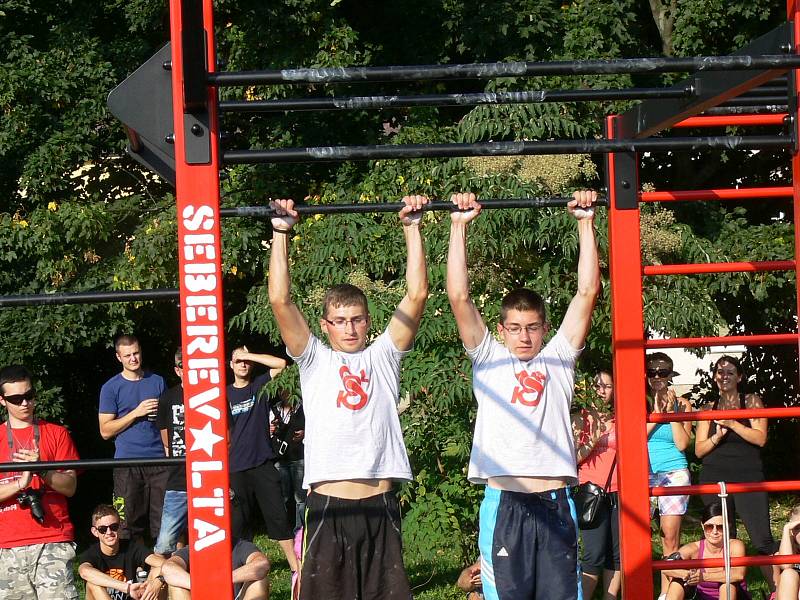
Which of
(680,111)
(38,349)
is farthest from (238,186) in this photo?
(680,111)

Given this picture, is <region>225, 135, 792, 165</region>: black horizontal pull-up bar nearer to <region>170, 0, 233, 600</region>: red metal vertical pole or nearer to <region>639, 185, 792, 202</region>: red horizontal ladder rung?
<region>170, 0, 233, 600</region>: red metal vertical pole

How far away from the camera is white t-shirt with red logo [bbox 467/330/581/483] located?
402 cm

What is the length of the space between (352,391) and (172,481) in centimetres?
315

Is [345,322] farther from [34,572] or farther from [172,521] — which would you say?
[172,521]

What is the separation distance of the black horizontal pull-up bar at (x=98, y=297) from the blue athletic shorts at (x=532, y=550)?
145 cm

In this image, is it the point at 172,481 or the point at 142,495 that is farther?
the point at 142,495

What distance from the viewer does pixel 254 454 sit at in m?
7.34

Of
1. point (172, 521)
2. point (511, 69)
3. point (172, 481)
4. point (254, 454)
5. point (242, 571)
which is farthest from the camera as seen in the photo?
point (254, 454)

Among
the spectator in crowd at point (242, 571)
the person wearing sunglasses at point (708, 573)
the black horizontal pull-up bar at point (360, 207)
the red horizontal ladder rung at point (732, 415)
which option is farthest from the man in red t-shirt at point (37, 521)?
the person wearing sunglasses at point (708, 573)

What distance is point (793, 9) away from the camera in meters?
3.16

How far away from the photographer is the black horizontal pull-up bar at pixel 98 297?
10.9 ft

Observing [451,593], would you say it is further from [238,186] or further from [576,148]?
[576,148]

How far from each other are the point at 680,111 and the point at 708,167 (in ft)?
24.3

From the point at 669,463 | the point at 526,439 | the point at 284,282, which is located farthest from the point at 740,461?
the point at 284,282
